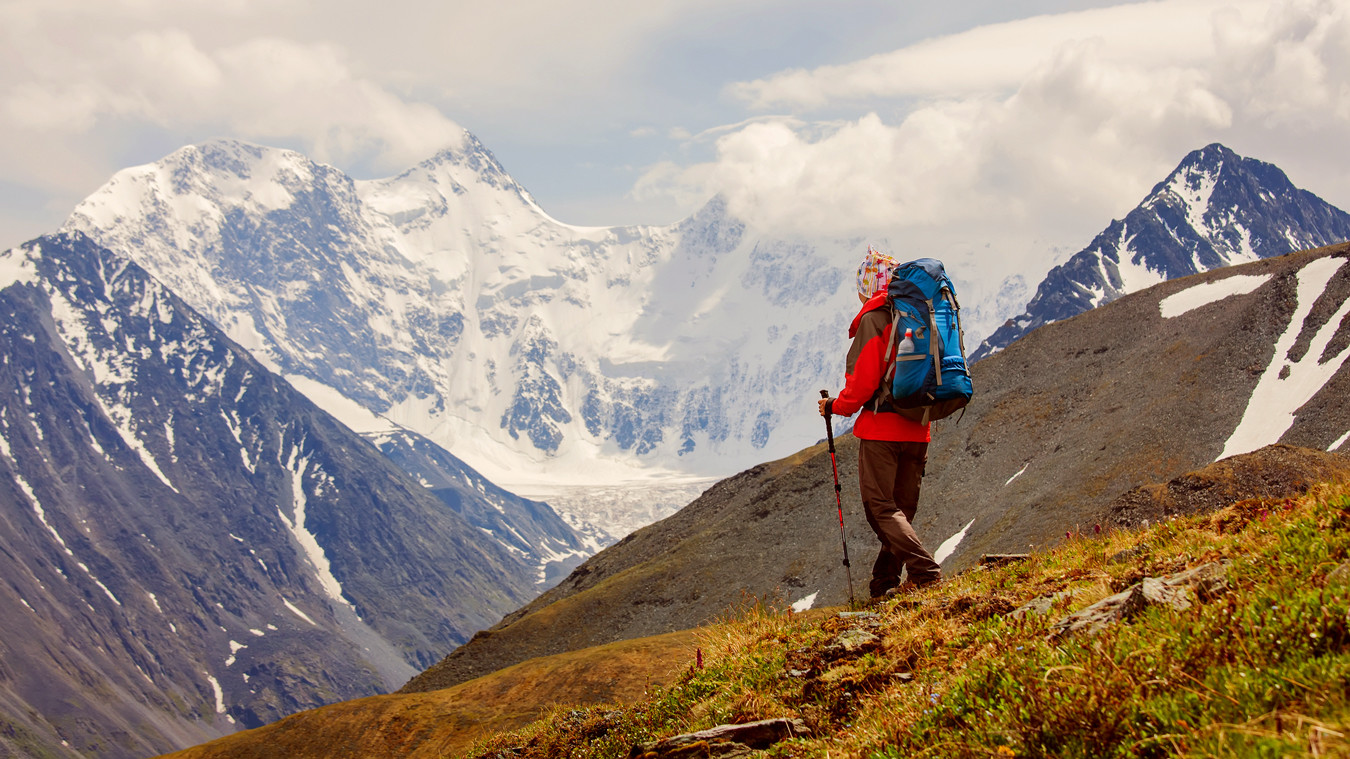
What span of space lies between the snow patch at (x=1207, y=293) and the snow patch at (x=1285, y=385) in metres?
7.11

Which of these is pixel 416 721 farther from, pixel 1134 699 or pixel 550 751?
pixel 1134 699

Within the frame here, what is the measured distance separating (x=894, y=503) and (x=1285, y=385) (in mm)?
52213

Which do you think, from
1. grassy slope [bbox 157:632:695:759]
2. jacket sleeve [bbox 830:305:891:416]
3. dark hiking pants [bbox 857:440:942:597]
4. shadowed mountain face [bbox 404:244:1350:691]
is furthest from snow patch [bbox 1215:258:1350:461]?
jacket sleeve [bbox 830:305:891:416]

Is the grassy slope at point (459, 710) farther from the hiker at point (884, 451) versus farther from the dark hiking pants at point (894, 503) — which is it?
the hiker at point (884, 451)

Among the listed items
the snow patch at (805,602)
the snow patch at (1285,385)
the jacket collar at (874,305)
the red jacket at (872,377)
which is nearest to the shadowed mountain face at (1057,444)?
the snow patch at (1285,385)

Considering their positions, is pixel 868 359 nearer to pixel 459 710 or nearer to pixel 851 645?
pixel 851 645

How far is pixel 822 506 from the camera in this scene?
234 feet

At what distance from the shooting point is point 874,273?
12.2 meters

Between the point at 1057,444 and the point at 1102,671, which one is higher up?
the point at 1102,671

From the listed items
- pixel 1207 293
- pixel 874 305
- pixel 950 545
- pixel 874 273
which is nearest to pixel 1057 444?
pixel 950 545

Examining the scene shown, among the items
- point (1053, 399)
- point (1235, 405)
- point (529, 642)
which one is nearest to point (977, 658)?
point (1235, 405)

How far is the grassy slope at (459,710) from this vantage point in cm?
2880

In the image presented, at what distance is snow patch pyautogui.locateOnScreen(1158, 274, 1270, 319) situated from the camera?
68.2m

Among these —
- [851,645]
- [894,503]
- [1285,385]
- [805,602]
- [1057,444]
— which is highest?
[894,503]
